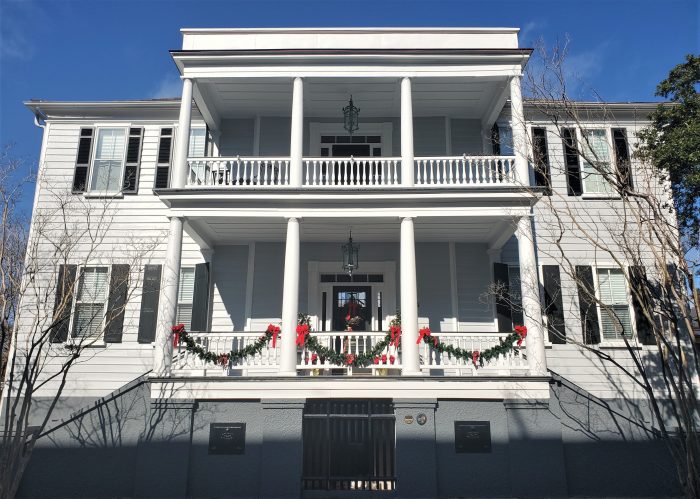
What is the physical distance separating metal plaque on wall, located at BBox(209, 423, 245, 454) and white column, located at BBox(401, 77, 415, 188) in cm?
566

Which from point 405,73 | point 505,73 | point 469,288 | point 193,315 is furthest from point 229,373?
point 505,73

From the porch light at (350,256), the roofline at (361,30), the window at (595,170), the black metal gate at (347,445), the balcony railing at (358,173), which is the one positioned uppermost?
the roofline at (361,30)

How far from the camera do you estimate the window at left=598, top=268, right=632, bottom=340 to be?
12758mm

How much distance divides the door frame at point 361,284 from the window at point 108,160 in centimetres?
539

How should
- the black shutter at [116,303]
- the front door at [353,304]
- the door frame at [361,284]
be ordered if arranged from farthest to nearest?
the front door at [353,304], the door frame at [361,284], the black shutter at [116,303]

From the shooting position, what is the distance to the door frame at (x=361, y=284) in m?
13.2

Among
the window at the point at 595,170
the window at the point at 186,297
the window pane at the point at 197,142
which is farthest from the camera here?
the window pane at the point at 197,142

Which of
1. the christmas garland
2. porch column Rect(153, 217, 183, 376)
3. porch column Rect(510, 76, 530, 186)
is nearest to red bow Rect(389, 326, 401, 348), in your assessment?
the christmas garland

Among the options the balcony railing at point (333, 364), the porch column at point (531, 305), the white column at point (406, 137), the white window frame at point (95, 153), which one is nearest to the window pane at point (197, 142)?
the white window frame at point (95, 153)

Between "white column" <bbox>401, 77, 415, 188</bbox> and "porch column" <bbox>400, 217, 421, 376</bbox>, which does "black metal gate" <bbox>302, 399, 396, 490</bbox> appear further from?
"white column" <bbox>401, 77, 415, 188</bbox>

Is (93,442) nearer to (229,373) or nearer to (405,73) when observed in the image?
(229,373)

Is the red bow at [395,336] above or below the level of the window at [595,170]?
below

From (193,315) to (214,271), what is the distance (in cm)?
128

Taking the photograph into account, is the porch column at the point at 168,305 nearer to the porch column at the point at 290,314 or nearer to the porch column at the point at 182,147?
the porch column at the point at 182,147
